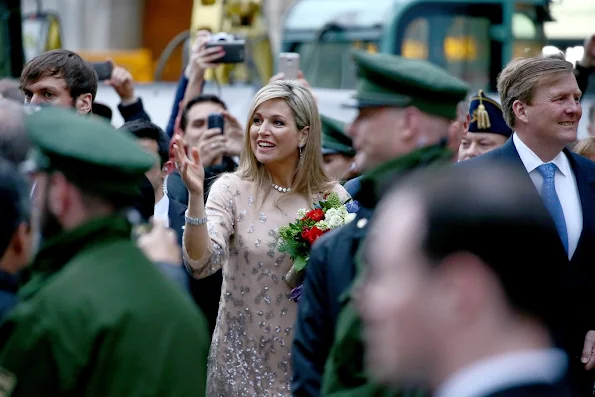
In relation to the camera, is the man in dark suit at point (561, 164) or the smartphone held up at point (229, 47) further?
the smartphone held up at point (229, 47)

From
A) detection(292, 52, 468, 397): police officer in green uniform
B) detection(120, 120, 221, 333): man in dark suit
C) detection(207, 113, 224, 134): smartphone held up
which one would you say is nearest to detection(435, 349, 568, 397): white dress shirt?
detection(292, 52, 468, 397): police officer in green uniform

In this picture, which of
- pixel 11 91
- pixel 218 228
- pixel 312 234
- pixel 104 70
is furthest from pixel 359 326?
pixel 104 70

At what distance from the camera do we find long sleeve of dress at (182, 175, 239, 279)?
480 centimetres

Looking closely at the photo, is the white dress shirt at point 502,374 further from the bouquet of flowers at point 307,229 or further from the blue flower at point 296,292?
the blue flower at point 296,292

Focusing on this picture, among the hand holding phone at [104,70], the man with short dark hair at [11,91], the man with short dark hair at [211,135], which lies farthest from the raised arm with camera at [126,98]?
the man with short dark hair at [11,91]

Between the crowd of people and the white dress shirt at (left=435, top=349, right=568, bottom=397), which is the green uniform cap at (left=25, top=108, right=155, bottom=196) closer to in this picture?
the crowd of people

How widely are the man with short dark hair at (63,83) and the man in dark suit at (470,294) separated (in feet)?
11.5

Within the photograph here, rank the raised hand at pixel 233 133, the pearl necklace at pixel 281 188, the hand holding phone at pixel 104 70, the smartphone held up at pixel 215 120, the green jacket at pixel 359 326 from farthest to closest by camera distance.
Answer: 1. the raised hand at pixel 233 133
2. the hand holding phone at pixel 104 70
3. the smartphone held up at pixel 215 120
4. the pearl necklace at pixel 281 188
5. the green jacket at pixel 359 326

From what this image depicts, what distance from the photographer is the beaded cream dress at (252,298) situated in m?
5.03

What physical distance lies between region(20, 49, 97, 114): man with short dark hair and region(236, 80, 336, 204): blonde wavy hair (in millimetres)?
738

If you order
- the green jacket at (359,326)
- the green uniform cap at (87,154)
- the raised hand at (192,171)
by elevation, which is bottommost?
Result: the raised hand at (192,171)

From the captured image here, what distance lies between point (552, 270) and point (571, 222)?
2967 millimetres

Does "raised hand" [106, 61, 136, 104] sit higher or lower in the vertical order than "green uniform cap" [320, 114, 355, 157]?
higher

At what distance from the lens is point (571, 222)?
489 cm
